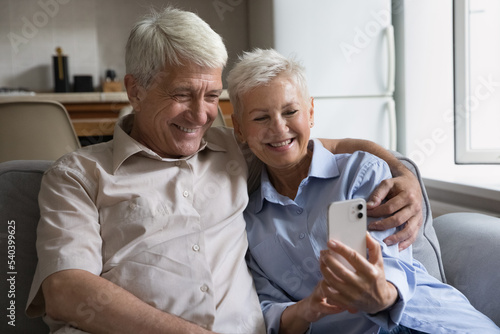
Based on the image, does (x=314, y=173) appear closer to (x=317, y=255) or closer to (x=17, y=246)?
(x=317, y=255)

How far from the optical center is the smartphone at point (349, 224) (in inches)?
35.7

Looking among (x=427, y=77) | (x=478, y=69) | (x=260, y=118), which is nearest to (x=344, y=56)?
(x=427, y=77)

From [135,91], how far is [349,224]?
67 cm

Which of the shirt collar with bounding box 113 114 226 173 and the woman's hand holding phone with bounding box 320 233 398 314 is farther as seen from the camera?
the shirt collar with bounding box 113 114 226 173

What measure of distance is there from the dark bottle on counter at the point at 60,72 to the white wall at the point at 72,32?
0.10m

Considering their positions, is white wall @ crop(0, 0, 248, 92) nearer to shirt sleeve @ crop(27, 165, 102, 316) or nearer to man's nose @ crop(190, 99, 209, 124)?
man's nose @ crop(190, 99, 209, 124)

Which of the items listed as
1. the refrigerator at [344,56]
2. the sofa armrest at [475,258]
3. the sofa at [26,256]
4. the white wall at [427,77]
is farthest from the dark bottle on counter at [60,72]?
the sofa armrest at [475,258]

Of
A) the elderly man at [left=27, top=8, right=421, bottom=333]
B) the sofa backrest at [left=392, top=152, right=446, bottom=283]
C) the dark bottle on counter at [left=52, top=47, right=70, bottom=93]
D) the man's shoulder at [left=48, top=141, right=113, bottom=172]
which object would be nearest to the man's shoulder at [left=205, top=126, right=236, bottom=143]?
the elderly man at [left=27, top=8, right=421, bottom=333]

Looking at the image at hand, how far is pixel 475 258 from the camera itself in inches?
53.4

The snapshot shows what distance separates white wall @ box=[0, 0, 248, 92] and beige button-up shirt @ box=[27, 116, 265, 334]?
2.45m

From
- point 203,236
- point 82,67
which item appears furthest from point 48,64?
point 203,236

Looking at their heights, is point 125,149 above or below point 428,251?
above

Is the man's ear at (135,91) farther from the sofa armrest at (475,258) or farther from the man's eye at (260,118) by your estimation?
the sofa armrest at (475,258)

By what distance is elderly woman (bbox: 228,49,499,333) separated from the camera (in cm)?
113
